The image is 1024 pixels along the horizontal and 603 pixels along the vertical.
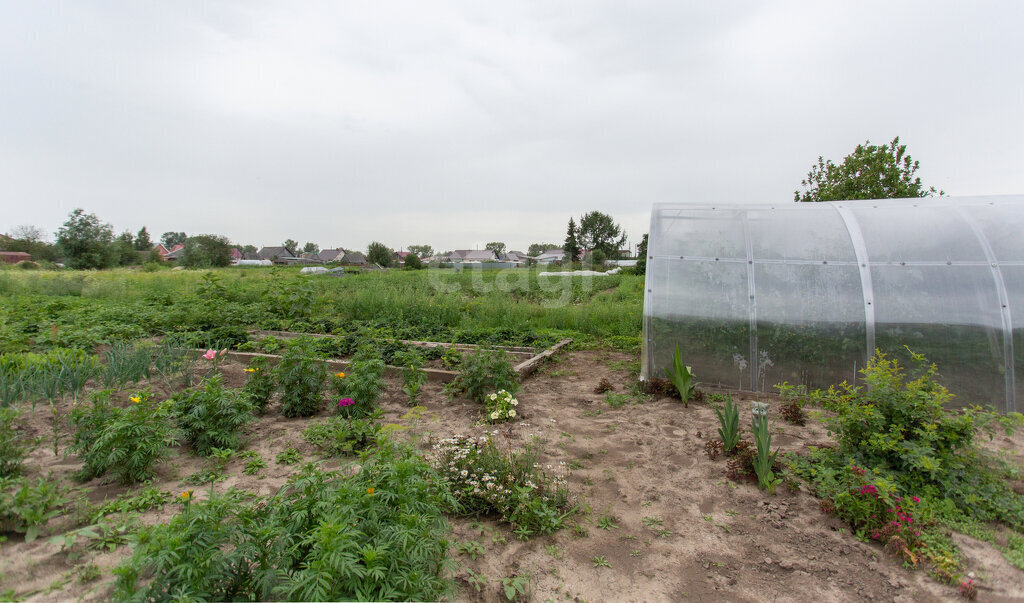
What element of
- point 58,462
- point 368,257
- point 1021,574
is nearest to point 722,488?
point 1021,574

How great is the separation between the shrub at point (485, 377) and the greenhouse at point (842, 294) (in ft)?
6.16

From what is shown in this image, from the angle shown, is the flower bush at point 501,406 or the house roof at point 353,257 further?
the house roof at point 353,257

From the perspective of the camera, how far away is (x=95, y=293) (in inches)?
553

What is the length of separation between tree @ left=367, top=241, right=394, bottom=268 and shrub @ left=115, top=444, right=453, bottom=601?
58224 mm

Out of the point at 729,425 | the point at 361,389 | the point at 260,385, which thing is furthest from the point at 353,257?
the point at 729,425

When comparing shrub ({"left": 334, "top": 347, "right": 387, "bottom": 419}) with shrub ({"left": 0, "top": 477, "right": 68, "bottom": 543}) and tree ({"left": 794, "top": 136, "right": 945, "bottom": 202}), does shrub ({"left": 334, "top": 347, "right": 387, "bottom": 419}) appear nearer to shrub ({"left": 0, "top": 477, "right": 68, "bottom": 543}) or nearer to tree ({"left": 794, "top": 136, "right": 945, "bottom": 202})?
shrub ({"left": 0, "top": 477, "right": 68, "bottom": 543})

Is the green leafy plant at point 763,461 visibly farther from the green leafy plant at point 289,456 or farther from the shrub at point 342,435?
the green leafy plant at point 289,456

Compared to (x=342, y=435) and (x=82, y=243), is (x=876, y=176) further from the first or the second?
(x=82, y=243)

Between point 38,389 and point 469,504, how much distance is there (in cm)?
375

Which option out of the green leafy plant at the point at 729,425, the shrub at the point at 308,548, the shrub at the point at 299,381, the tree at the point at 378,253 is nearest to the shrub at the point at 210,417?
the shrub at the point at 299,381

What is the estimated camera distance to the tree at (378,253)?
5762 cm

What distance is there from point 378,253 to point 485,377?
56.0 metres

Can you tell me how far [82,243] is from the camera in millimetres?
31891

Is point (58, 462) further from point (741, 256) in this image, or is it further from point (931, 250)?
point (931, 250)
